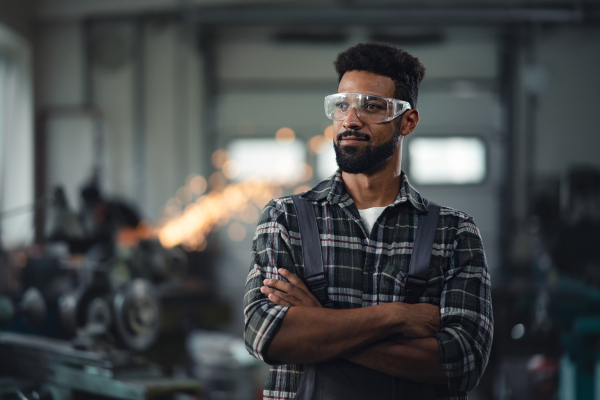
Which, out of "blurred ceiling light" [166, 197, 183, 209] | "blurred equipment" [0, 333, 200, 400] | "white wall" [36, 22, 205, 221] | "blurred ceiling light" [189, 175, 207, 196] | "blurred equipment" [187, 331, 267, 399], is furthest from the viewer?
"blurred ceiling light" [189, 175, 207, 196]

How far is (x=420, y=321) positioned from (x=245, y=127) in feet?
19.0

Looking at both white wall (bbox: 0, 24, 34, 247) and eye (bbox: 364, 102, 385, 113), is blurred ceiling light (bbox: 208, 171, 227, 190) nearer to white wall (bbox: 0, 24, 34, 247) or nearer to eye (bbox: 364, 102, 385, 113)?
white wall (bbox: 0, 24, 34, 247)

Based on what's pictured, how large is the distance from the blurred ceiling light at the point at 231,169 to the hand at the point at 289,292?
554 centimetres

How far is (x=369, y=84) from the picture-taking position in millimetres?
1235

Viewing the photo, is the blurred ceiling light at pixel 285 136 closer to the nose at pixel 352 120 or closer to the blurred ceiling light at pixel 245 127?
the blurred ceiling light at pixel 245 127

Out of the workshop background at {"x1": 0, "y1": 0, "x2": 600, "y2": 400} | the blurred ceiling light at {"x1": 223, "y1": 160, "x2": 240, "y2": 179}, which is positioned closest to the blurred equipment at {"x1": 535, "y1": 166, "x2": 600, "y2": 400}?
the workshop background at {"x1": 0, "y1": 0, "x2": 600, "y2": 400}

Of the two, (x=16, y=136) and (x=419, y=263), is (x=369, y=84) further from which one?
(x=16, y=136)

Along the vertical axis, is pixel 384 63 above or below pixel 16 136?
below

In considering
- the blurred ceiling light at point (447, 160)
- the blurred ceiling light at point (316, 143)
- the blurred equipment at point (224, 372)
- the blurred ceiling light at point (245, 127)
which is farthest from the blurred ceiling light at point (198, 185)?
the blurred ceiling light at point (447, 160)

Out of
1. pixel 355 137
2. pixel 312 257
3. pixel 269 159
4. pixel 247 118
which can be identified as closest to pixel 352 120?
pixel 355 137

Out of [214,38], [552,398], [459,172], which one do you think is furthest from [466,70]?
[552,398]

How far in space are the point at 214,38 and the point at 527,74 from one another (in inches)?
152

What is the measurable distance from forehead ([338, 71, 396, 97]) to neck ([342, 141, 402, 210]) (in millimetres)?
155

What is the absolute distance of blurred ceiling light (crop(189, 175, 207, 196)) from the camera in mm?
6473
